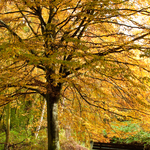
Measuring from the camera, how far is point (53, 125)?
402 centimetres

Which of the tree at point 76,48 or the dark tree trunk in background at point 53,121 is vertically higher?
the tree at point 76,48

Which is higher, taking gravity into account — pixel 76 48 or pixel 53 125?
pixel 76 48

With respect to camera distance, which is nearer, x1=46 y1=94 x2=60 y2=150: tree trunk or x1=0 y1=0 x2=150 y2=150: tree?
x1=0 y1=0 x2=150 y2=150: tree

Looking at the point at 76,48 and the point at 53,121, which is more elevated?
the point at 76,48

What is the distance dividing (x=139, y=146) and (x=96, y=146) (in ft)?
9.58

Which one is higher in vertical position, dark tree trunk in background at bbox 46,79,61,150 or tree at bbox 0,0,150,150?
tree at bbox 0,0,150,150

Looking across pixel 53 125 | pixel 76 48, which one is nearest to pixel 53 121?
pixel 53 125

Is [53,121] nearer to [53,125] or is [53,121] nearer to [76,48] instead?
[53,125]

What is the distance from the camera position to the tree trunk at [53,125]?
3.92m

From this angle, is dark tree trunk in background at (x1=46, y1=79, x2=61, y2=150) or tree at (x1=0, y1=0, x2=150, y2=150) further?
dark tree trunk in background at (x1=46, y1=79, x2=61, y2=150)

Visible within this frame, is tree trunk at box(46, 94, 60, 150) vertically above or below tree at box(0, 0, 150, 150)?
below

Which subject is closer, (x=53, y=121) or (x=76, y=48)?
(x=76, y=48)

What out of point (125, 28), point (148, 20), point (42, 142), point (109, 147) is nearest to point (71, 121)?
point (42, 142)

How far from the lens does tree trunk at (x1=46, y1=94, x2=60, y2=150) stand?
12.9ft
